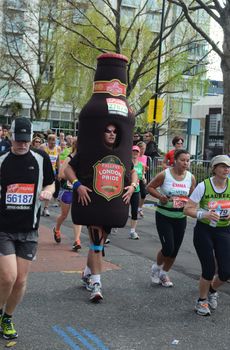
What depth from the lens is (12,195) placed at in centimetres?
454

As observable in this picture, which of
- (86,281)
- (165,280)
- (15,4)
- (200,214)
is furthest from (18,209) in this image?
(15,4)

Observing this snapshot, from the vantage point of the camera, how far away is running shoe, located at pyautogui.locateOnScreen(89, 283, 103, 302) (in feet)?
18.8

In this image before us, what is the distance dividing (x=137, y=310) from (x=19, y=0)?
105 ft

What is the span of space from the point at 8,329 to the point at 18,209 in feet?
3.38

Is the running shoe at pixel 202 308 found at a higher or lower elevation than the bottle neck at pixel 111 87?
lower

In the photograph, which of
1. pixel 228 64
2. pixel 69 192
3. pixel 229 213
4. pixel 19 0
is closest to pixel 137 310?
pixel 229 213

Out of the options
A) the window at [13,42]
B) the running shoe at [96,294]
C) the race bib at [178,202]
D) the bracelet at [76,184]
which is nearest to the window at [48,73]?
the window at [13,42]

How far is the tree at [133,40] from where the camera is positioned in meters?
24.0

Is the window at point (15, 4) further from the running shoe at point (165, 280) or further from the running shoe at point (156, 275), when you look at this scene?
the running shoe at point (165, 280)

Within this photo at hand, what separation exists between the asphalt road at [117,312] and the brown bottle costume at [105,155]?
0.90 metres

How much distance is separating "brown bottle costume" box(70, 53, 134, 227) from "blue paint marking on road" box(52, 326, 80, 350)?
1.23 metres

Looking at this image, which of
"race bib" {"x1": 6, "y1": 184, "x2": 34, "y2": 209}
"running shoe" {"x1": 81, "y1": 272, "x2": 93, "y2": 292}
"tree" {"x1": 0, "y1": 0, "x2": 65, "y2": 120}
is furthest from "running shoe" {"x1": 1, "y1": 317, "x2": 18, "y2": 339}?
"tree" {"x1": 0, "y1": 0, "x2": 65, "y2": 120}

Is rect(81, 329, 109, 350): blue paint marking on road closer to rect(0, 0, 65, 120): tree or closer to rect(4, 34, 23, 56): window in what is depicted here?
rect(0, 0, 65, 120): tree

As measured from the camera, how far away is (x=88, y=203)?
223 inches
